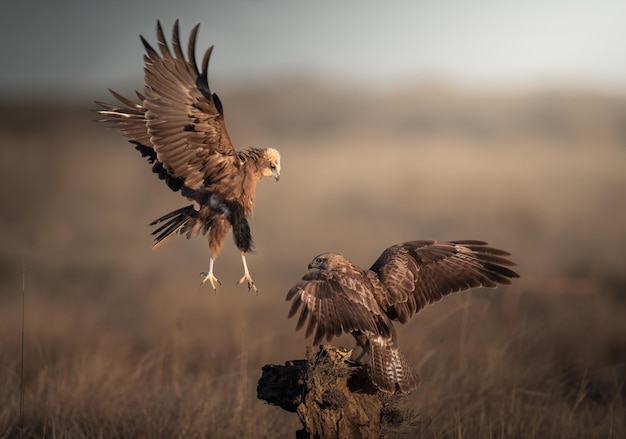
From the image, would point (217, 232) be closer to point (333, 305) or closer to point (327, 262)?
point (327, 262)

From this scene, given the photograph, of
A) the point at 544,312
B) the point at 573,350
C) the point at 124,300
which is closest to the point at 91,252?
the point at 124,300

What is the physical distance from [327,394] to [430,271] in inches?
47.5

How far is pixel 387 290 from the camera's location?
527cm

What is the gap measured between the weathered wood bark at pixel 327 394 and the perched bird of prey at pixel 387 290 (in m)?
0.17

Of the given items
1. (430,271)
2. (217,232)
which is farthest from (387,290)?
(217,232)

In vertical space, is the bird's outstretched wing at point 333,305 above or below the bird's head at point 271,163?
below

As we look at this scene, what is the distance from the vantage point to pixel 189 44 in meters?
5.95

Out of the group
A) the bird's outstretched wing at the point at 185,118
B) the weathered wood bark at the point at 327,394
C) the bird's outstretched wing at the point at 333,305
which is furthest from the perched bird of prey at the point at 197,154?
the bird's outstretched wing at the point at 333,305

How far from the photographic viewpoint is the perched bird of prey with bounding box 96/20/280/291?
6020 millimetres

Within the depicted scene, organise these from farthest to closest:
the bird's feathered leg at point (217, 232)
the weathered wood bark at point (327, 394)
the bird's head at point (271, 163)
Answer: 1. the bird's head at point (271, 163)
2. the bird's feathered leg at point (217, 232)
3. the weathered wood bark at point (327, 394)

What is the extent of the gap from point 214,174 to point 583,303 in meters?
7.88

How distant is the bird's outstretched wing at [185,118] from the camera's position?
6012 mm

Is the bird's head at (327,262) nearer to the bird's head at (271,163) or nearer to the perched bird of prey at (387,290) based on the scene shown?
the perched bird of prey at (387,290)

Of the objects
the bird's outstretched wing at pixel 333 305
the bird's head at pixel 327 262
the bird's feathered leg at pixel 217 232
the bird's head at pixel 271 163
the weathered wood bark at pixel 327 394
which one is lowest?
the weathered wood bark at pixel 327 394
